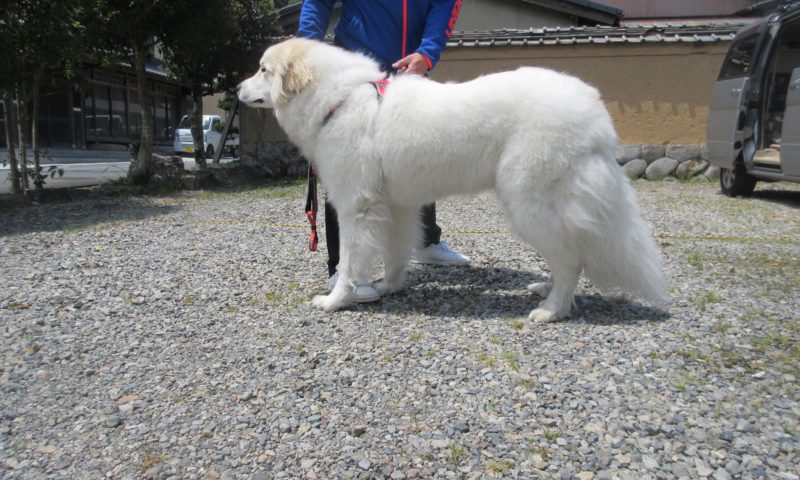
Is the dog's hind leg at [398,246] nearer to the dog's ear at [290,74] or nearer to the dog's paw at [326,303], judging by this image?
the dog's paw at [326,303]

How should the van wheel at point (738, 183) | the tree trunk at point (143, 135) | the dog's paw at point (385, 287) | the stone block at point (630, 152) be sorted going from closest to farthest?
the dog's paw at point (385, 287), the van wheel at point (738, 183), the tree trunk at point (143, 135), the stone block at point (630, 152)

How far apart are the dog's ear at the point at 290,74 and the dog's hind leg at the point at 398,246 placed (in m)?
0.93

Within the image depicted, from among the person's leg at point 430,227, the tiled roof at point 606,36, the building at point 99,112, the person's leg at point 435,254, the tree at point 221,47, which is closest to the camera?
the person's leg at point 430,227

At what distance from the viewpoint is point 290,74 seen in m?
3.22

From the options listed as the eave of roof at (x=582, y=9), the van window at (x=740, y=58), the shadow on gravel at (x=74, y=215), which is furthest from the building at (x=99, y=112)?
the van window at (x=740, y=58)

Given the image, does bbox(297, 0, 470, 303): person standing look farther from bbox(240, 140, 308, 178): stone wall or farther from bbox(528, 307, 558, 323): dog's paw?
bbox(240, 140, 308, 178): stone wall

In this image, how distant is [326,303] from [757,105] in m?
6.91

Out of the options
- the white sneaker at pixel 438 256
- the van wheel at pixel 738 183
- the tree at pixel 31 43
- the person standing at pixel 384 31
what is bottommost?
the white sneaker at pixel 438 256

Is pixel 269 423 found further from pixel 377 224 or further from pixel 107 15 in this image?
pixel 107 15

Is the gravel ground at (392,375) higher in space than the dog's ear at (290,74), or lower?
lower

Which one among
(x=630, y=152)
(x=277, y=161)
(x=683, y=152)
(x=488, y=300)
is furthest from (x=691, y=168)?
(x=488, y=300)

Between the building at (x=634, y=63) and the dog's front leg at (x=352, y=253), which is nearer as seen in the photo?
the dog's front leg at (x=352, y=253)

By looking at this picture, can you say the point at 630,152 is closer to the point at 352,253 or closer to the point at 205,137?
the point at 352,253

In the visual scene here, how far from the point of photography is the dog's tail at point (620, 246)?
9.32 ft
